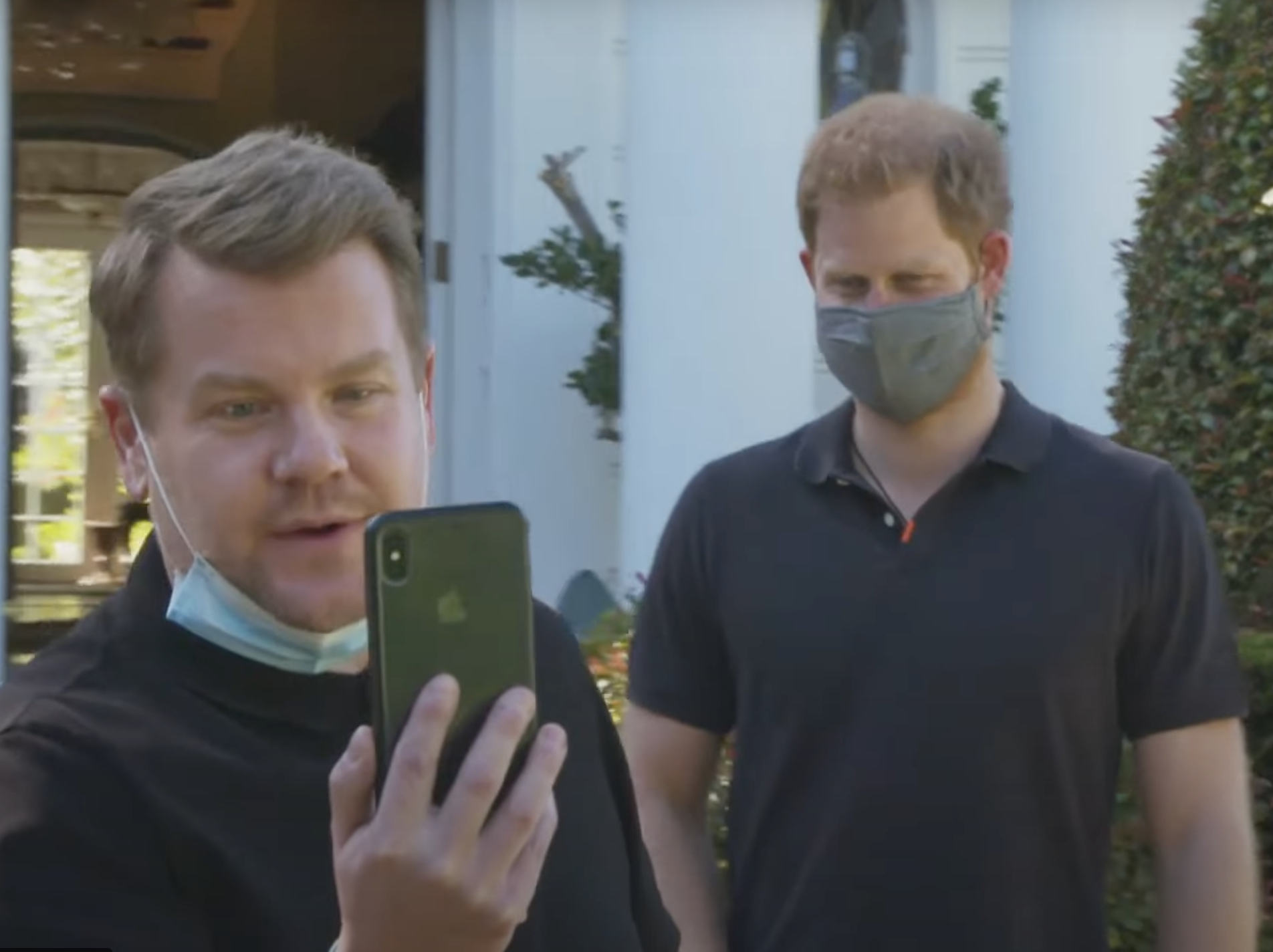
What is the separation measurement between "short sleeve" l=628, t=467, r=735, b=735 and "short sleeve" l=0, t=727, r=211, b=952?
1.27m

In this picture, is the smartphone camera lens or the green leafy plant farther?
the green leafy plant

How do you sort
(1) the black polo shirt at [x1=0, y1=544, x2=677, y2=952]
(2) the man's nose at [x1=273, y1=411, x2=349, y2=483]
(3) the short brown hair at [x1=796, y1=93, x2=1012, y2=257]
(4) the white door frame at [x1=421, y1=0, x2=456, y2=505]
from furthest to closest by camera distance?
(4) the white door frame at [x1=421, y1=0, x2=456, y2=505], (3) the short brown hair at [x1=796, y1=93, x2=1012, y2=257], (2) the man's nose at [x1=273, y1=411, x2=349, y2=483], (1) the black polo shirt at [x1=0, y1=544, x2=677, y2=952]

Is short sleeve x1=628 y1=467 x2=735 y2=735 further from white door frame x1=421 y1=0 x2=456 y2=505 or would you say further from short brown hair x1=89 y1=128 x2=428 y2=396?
white door frame x1=421 y1=0 x2=456 y2=505

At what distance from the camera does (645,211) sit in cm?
639

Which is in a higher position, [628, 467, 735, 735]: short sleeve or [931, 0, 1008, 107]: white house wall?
[931, 0, 1008, 107]: white house wall

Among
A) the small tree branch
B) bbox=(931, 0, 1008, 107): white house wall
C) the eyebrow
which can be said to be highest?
bbox=(931, 0, 1008, 107): white house wall

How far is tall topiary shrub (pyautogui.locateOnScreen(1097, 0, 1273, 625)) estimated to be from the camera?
14.3 feet

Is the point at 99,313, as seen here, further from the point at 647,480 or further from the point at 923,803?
the point at 647,480

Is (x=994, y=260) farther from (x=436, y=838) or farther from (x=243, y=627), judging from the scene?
(x=436, y=838)

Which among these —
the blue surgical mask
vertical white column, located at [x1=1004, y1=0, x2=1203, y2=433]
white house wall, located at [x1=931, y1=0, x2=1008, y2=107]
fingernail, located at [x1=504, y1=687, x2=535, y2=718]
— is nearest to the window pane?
white house wall, located at [x1=931, y1=0, x2=1008, y2=107]

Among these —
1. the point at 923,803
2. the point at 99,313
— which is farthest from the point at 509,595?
the point at 923,803

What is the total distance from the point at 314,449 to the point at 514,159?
→ 19.5ft

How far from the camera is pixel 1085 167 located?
657 cm

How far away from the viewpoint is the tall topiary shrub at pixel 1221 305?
4.34 m
